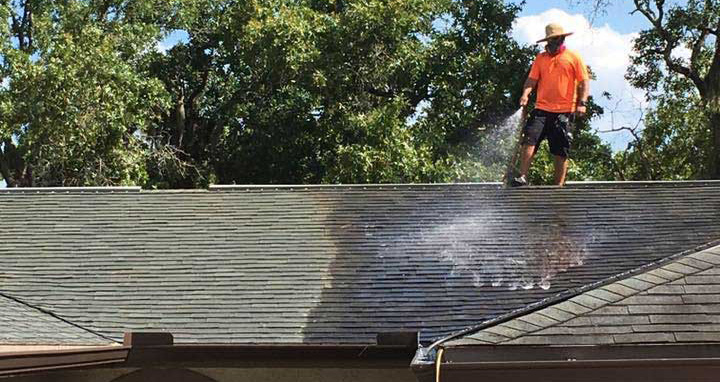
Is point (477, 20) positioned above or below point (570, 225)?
above

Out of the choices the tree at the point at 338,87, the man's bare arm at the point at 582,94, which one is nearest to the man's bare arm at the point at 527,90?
the man's bare arm at the point at 582,94

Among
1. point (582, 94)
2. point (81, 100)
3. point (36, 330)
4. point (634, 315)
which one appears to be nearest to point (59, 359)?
point (36, 330)

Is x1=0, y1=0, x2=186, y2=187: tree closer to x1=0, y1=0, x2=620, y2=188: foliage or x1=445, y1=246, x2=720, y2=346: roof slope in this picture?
x1=0, y1=0, x2=620, y2=188: foliage

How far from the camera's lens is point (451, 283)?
7156 millimetres

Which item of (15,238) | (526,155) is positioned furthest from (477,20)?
(15,238)

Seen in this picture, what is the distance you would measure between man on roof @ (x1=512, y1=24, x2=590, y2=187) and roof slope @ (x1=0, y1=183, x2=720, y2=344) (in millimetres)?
529

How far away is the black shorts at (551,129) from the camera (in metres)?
8.94

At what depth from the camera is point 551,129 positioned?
903 cm

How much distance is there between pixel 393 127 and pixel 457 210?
8408 mm

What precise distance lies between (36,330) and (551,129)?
5167mm

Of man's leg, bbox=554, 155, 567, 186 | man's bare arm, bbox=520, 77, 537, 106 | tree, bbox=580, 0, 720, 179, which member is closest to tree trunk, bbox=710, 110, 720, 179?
tree, bbox=580, 0, 720, 179

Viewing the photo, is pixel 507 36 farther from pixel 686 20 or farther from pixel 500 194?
pixel 500 194

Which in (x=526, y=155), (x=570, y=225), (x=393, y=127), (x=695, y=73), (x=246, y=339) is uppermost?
(x=695, y=73)

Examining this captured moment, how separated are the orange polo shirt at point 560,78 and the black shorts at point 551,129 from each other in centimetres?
10
